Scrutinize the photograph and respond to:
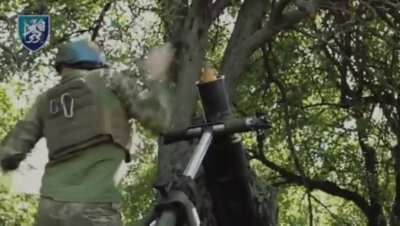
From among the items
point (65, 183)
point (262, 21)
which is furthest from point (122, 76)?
point (262, 21)

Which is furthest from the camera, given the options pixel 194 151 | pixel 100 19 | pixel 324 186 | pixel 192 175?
pixel 324 186

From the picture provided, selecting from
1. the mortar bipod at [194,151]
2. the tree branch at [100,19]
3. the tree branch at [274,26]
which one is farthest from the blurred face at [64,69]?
the tree branch at [100,19]

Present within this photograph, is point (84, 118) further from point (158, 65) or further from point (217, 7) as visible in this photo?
point (217, 7)

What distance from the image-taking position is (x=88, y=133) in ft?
11.8

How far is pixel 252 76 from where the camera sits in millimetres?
11656

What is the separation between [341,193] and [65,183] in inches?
441

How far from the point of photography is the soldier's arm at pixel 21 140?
3.77 meters

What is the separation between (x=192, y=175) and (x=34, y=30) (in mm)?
6584

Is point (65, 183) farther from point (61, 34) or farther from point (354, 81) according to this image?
point (354, 81)

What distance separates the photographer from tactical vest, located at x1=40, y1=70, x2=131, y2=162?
142 inches

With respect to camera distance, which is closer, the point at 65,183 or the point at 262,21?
the point at 65,183

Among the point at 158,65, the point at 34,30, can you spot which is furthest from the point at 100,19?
the point at 158,65

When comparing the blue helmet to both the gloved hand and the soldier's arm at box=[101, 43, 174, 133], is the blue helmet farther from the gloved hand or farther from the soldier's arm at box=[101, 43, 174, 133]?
the gloved hand

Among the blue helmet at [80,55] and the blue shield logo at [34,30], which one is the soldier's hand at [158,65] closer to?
the blue helmet at [80,55]
